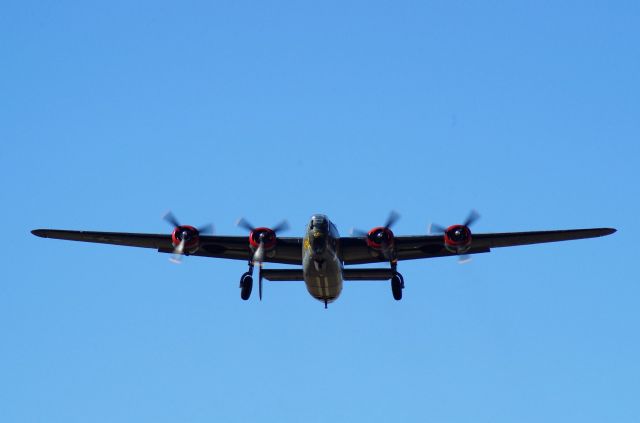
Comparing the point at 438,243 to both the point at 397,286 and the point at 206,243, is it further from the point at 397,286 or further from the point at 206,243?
the point at 206,243

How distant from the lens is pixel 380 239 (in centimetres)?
3628

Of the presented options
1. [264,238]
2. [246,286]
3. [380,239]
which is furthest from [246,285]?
[380,239]

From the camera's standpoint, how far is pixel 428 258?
40.2 m

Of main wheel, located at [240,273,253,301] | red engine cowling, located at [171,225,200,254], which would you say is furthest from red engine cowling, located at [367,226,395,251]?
red engine cowling, located at [171,225,200,254]

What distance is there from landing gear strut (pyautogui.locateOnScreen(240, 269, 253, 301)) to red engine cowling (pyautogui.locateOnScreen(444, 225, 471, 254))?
9016mm

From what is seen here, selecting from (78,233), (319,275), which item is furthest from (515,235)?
(78,233)

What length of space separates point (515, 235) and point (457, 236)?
148 inches

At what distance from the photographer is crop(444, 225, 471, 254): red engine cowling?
120ft

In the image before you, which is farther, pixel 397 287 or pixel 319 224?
pixel 397 287

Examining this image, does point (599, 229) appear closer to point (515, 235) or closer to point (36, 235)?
point (515, 235)

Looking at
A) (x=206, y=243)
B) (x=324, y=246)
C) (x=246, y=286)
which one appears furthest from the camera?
(x=206, y=243)

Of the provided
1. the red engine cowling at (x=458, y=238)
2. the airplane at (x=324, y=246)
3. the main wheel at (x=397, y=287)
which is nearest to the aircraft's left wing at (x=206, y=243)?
the airplane at (x=324, y=246)

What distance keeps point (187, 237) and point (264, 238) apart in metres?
3.47

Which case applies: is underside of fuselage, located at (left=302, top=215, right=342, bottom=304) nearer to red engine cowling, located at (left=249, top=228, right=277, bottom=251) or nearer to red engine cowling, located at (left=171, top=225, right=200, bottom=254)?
red engine cowling, located at (left=249, top=228, right=277, bottom=251)
